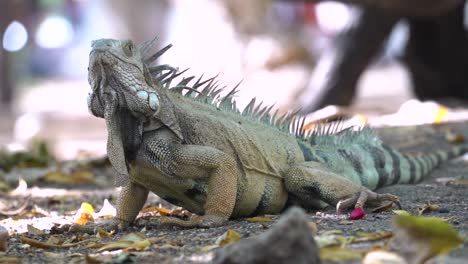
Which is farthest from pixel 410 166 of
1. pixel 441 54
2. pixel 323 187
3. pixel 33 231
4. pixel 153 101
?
pixel 441 54

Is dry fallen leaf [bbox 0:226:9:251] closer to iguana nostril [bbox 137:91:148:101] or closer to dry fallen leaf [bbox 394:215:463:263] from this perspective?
iguana nostril [bbox 137:91:148:101]

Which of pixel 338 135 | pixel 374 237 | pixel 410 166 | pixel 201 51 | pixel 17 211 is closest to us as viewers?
pixel 374 237

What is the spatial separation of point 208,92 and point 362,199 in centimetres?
125

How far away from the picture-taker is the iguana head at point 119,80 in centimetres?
504

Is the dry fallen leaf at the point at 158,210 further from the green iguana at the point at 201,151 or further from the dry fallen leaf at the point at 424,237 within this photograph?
the dry fallen leaf at the point at 424,237

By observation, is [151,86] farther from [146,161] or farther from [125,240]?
[125,240]

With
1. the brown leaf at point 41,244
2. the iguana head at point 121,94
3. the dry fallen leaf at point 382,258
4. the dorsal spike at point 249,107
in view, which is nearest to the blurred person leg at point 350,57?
the dorsal spike at point 249,107

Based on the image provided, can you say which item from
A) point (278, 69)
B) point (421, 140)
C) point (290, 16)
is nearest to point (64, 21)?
point (290, 16)

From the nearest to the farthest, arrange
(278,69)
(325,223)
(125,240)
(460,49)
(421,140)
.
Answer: (125,240) → (325,223) → (421,140) → (460,49) → (278,69)

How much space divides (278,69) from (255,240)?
19.0 m

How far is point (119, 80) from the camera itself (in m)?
5.10

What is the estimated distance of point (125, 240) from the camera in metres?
4.78

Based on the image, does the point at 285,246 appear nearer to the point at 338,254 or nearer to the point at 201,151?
the point at 338,254

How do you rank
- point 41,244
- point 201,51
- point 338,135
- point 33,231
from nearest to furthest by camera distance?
point 41,244
point 33,231
point 338,135
point 201,51
